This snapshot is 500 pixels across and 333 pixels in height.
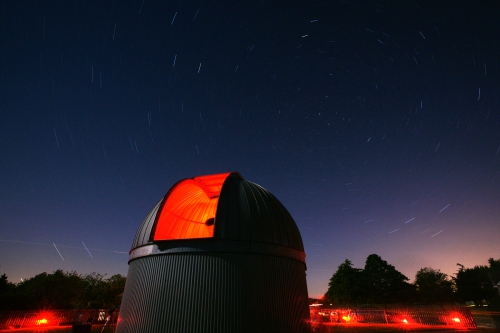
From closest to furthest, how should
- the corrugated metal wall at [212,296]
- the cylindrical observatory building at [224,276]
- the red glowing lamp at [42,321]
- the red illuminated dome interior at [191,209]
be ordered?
the corrugated metal wall at [212,296] < the cylindrical observatory building at [224,276] < the red illuminated dome interior at [191,209] < the red glowing lamp at [42,321]

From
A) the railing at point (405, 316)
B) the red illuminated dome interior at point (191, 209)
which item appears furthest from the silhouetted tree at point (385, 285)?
the red illuminated dome interior at point (191, 209)

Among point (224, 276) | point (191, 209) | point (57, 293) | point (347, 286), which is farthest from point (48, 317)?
point (347, 286)

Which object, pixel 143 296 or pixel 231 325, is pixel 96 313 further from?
pixel 231 325

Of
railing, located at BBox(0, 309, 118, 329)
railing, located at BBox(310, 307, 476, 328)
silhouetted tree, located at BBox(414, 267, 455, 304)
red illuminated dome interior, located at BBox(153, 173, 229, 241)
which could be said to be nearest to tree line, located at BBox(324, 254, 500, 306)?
silhouetted tree, located at BBox(414, 267, 455, 304)

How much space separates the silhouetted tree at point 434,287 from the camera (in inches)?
2090

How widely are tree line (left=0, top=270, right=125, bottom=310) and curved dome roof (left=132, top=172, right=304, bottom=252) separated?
34.6 metres

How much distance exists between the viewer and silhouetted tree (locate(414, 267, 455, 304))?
53.1 m

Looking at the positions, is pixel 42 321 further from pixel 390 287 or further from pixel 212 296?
pixel 390 287

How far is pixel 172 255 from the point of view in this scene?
38.5 feet

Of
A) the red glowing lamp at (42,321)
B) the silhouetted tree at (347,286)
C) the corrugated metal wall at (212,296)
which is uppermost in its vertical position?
the silhouetted tree at (347,286)

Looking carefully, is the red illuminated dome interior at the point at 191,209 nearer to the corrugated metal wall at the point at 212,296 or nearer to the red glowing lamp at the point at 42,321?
the corrugated metal wall at the point at 212,296

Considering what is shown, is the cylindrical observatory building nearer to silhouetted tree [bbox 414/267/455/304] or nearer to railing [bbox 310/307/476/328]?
railing [bbox 310/307/476/328]

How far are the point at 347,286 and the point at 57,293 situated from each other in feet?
162

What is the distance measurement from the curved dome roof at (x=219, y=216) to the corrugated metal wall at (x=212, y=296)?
1060mm
